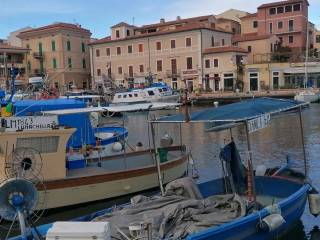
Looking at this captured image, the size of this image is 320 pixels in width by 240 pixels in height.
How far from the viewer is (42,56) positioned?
6875cm

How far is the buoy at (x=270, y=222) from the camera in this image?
841 centimetres

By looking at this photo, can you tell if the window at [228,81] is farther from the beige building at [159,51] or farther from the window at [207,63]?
the beige building at [159,51]

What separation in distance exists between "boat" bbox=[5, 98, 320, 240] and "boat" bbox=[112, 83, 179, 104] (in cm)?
3832

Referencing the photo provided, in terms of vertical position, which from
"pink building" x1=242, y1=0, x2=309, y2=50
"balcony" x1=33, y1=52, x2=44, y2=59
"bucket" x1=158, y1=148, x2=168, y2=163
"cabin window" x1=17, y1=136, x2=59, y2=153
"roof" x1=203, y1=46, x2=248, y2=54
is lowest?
"bucket" x1=158, y1=148, x2=168, y2=163

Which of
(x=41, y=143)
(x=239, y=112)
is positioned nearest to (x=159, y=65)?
(x=41, y=143)

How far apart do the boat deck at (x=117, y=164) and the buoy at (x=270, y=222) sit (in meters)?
5.73

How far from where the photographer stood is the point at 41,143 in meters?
11.8

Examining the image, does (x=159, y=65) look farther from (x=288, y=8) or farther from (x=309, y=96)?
(x=309, y=96)

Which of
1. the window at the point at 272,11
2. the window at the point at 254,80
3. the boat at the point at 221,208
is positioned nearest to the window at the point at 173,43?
the window at the point at 254,80

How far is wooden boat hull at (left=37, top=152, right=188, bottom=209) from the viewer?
12.2 m

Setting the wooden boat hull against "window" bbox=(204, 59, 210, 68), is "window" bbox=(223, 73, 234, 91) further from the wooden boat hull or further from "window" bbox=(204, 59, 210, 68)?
the wooden boat hull

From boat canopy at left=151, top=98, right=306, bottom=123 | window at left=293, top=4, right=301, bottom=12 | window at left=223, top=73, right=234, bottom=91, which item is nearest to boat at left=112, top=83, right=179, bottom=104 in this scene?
window at left=223, top=73, right=234, bottom=91

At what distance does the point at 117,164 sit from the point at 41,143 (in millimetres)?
4266

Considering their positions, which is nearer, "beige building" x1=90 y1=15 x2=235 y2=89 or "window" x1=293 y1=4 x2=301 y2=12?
"beige building" x1=90 y1=15 x2=235 y2=89
